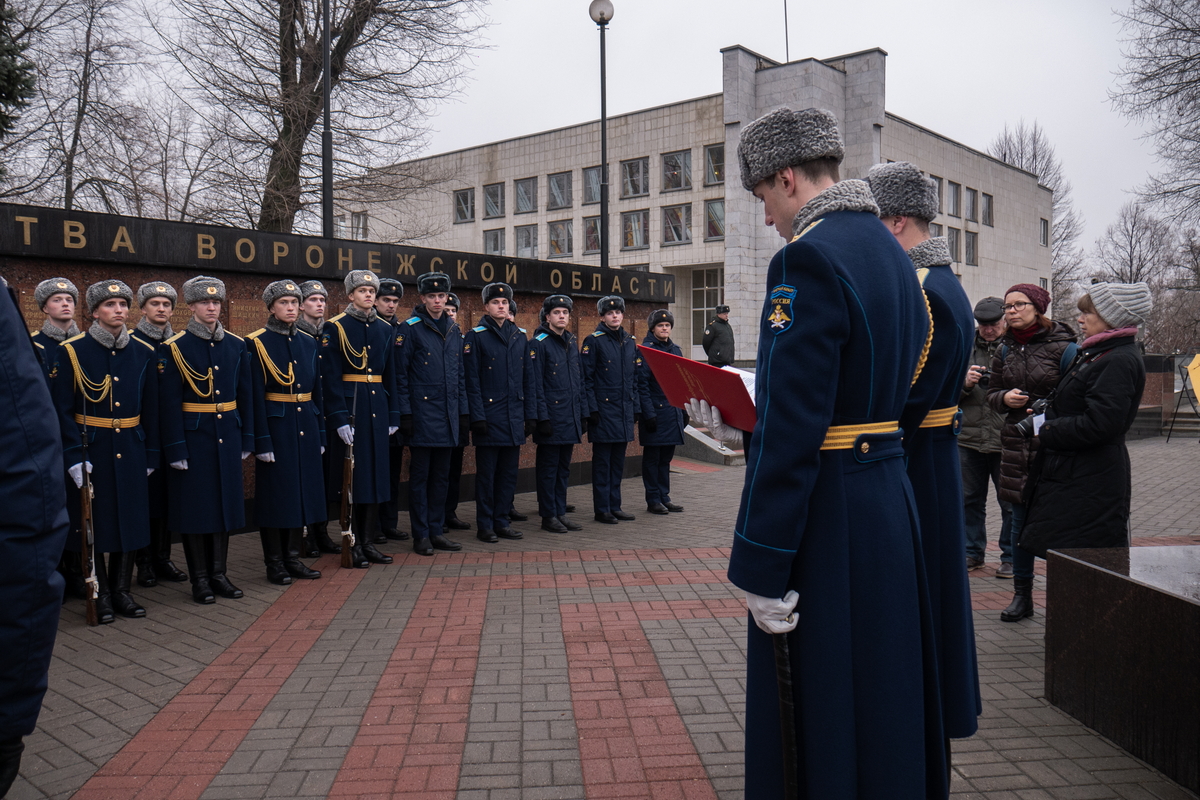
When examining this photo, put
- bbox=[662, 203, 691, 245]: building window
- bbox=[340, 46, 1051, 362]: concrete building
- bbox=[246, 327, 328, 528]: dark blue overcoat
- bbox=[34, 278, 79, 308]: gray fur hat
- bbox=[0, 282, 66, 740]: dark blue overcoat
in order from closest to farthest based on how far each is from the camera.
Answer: bbox=[0, 282, 66, 740]: dark blue overcoat
bbox=[34, 278, 79, 308]: gray fur hat
bbox=[246, 327, 328, 528]: dark blue overcoat
bbox=[340, 46, 1051, 362]: concrete building
bbox=[662, 203, 691, 245]: building window

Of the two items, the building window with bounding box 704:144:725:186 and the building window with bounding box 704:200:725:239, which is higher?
the building window with bounding box 704:144:725:186

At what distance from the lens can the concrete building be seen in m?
34.0

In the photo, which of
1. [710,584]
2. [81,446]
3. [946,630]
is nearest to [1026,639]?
[710,584]

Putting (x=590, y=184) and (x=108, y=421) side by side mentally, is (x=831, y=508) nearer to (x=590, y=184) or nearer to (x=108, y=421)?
(x=108, y=421)

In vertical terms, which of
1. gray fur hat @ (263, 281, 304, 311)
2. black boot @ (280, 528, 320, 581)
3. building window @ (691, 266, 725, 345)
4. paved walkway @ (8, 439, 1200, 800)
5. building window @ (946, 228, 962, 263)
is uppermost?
building window @ (946, 228, 962, 263)

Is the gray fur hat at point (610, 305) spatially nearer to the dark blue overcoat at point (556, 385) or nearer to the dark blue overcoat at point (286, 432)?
Answer: the dark blue overcoat at point (556, 385)

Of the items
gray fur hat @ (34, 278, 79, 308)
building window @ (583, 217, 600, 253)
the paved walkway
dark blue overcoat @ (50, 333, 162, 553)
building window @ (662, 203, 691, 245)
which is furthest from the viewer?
building window @ (583, 217, 600, 253)

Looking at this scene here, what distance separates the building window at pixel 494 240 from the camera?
45.7 meters

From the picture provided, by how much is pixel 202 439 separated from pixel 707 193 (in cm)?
3327

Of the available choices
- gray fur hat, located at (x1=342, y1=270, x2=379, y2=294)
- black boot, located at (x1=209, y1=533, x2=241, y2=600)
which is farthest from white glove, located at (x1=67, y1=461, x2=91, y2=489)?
gray fur hat, located at (x1=342, y1=270, x2=379, y2=294)

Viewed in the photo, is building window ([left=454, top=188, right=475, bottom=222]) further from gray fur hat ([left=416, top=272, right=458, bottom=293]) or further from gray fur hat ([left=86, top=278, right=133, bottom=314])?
gray fur hat ([left=86, top=278, right=133, bottom=314])

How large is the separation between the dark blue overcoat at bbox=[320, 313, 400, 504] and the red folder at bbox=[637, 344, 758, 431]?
5.13m

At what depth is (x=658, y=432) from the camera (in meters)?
10.0

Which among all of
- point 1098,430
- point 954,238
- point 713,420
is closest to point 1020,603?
point 1098,430
